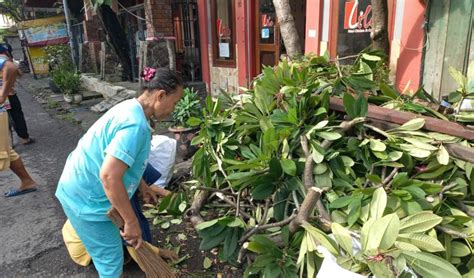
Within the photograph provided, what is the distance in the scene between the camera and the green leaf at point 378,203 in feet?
4.50

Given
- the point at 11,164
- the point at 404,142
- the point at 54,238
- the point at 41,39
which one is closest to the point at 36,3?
the point at 41,39

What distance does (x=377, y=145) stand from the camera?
64.1 inches

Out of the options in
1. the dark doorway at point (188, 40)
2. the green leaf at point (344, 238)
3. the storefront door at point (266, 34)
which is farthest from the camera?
the dark doorway at point (188, 40)

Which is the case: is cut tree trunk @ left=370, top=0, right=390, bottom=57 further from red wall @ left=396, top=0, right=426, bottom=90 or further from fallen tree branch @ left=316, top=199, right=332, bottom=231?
fallen tree branch @ left=316, top=199, right=332, bottom=231

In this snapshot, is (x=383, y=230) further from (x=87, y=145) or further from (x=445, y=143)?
(x=87, y=145)

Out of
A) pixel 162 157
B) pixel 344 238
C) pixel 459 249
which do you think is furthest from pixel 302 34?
pixel 344 238

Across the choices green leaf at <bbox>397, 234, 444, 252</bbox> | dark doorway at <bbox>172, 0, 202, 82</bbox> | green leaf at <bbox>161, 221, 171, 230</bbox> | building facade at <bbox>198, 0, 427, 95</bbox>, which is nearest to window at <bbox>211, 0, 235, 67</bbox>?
building facade at <bbox>198, 0, 427, 95</bbox>

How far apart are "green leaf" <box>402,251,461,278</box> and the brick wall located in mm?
6231

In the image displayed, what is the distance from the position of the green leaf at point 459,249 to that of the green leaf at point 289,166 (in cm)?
71

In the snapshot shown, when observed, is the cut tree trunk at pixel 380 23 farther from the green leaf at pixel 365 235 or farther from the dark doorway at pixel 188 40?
the dark doorway at pixel 188 40

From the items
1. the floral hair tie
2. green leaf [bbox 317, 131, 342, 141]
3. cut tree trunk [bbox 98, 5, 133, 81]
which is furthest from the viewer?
cut tree trunk [bbox 98, 5, 133, 81]

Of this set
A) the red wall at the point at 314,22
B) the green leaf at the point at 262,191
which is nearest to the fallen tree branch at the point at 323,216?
the green leaf at the point at 262,191

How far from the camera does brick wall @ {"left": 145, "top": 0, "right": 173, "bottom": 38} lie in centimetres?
664

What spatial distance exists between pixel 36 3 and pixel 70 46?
5.58 m
